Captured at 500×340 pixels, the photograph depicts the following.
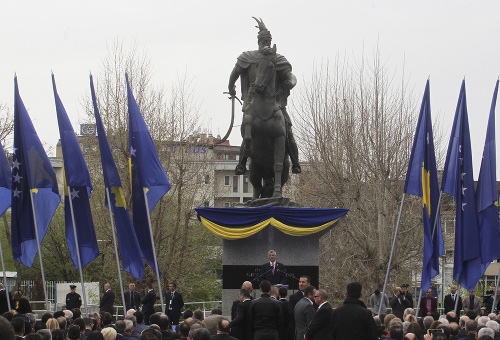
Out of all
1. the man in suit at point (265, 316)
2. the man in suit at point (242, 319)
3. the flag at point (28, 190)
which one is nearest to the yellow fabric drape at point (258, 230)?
the flag at point (28, 190)

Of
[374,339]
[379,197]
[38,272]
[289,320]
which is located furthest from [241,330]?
[38,272]

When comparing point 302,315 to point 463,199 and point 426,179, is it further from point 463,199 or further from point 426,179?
point 463,199

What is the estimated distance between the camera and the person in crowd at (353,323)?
35.8ft

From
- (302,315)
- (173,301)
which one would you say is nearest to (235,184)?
(173,301)

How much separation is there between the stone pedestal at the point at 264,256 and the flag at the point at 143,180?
1795 mm

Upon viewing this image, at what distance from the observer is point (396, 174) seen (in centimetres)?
3762

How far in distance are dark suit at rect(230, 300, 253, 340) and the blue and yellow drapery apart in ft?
16.4

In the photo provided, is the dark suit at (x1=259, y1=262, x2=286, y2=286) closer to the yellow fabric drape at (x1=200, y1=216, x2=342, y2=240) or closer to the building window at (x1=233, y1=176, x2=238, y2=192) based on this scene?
the yellow fabric drape at (x1=200, y1=216, x2=342, y2=240)

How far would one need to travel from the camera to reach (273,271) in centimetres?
1641

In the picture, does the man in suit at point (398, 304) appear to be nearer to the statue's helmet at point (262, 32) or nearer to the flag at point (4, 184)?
the statue's helmet at point (262, 32)

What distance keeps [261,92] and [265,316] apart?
6.90 metres

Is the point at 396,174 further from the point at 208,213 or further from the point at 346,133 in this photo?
the point at 208,213

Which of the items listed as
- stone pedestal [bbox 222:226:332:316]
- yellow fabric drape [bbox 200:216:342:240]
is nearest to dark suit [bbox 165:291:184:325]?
stone pedestal [bbox 222:226:332:316]

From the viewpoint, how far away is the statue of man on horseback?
18.1m
